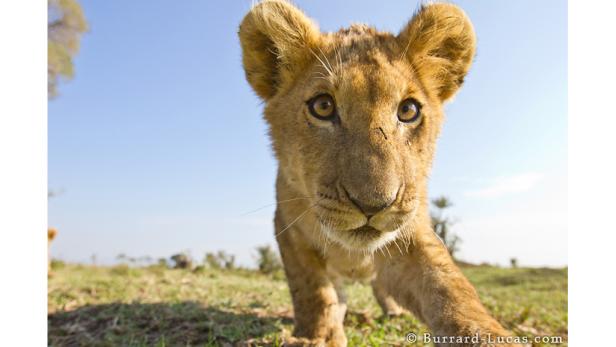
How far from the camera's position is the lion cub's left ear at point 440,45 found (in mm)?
3859

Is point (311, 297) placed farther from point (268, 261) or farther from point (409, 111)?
point (268, 261)

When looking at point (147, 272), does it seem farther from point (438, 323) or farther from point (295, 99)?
point (438, 323)

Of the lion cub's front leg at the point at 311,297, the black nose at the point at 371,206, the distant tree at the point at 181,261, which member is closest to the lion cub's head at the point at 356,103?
the black nose at the point at 371,206

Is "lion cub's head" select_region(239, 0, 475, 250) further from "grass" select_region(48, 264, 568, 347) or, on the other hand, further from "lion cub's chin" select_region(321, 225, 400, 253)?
"grass" select_region(48, 264, 568, 347)

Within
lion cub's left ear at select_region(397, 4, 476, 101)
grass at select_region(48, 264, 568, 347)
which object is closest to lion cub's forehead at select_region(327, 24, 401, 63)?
lion cub's left ear at select_region(397, 4, 476, 101)

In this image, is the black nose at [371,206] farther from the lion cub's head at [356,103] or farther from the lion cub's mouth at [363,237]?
the lion cub's mouth at [363,237]

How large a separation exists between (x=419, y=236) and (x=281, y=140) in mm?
1269

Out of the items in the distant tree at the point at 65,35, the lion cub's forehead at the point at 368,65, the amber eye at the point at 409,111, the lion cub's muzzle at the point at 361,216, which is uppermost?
the distant tree at the point at 65,35

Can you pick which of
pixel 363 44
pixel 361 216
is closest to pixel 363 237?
pixel 361 216

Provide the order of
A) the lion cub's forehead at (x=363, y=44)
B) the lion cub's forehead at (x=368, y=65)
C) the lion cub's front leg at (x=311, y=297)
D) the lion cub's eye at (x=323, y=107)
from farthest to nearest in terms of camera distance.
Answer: the lion cub's front leg at (x=311, y=297) → the lion cub's forehead at (x=363, y=44) → the lion cub's eye at (x=323, y=107) → the lion cub's forehead at (x=368, y=65)

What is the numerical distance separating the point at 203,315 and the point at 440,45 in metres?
3.68

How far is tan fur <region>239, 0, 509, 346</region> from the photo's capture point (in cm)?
282

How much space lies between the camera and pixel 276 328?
15.3 ft

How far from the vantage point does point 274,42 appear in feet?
12.9
